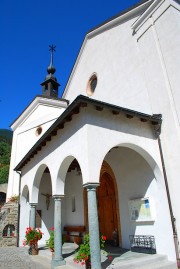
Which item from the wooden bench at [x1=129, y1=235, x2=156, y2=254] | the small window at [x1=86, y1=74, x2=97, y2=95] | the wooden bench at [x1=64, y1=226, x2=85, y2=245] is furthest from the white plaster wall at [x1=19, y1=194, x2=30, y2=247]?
the small window at [x1=86, y1=74, x2=97, y2=95]

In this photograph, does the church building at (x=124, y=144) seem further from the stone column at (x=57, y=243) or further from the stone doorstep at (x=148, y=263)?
the stone doorstep at (x=148, y=263)

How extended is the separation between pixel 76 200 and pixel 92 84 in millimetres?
6403

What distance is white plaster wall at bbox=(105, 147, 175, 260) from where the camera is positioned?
7113 millimetres

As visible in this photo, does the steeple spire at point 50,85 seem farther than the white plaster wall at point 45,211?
Yes

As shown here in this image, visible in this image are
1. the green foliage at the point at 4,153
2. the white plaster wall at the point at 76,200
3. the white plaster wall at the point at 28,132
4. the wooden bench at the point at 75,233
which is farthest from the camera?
the green foliage at the point at 4,153

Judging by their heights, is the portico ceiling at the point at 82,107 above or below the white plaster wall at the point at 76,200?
above

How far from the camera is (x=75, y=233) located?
11.2 metres

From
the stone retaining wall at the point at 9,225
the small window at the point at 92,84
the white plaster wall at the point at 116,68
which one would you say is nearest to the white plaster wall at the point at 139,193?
the white plaster wall at the point at 116,68

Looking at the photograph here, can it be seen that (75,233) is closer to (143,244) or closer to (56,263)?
(56,263)

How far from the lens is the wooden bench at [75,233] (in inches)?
417

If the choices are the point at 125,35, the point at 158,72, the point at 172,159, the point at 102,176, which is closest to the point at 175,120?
the point at 172,159

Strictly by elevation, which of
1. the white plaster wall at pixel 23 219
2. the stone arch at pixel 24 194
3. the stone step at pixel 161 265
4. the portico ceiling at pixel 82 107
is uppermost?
the portico ceiling at pixel 82 107

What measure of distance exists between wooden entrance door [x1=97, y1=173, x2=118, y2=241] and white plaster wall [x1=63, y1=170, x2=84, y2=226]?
133 cm

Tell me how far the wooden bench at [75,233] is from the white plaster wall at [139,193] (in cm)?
269
